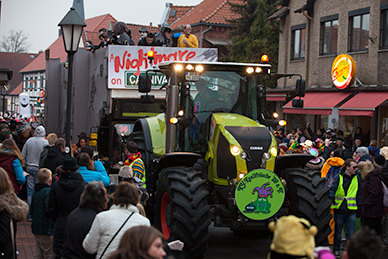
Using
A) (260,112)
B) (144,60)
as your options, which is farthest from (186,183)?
(144,60)

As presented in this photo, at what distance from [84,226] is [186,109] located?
3890mm

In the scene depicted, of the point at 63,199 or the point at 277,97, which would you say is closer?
the point at 63,199

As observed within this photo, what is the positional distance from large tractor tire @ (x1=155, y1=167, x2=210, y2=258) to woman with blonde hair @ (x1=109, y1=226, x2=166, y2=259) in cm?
391

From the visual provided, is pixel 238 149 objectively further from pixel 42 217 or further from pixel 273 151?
pixel 42 217

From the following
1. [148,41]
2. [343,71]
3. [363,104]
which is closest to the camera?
[148,41]

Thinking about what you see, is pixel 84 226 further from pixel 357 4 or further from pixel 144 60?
pixel 357 4

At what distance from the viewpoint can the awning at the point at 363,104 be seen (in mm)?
18498

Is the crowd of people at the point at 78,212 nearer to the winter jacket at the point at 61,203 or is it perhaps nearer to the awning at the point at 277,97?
the winter jacket at the point at 61,203

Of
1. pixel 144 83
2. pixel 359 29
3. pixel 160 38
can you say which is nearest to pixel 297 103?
pixel 144 83

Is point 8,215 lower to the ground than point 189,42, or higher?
lower

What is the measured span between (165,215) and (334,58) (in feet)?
53.0

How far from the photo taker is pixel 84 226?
534 cm

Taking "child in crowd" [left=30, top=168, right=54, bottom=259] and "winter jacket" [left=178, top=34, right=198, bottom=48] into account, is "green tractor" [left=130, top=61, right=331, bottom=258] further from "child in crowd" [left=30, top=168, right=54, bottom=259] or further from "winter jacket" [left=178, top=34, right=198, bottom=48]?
"winter jacket" [left=178, top=34, right=198, bottom=48]

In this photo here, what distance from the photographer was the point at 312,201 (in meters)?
7.88
